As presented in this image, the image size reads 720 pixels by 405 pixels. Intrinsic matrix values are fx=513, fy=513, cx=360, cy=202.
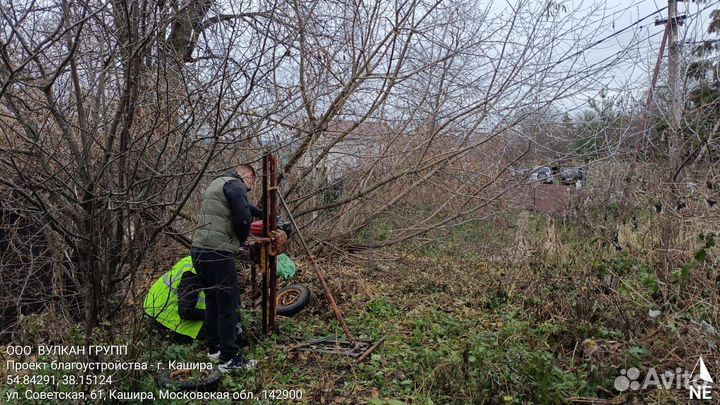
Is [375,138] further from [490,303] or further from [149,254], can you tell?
[149,254]

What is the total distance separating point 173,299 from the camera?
4.13 meters

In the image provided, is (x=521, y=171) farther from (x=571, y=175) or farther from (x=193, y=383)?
(x=193, y=383)

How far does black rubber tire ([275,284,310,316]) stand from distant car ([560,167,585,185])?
369 centimetres

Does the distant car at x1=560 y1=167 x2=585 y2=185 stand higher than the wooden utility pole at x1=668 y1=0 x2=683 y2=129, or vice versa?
the wooden utility pole at x1=668 y1=0 x2=683 y2=129

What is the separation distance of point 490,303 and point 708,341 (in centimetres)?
267

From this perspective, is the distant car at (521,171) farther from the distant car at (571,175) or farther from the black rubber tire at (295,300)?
the black rubber tire at (295,300)

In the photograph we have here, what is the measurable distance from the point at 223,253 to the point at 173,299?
1.80 feet

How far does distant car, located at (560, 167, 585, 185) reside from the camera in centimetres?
670

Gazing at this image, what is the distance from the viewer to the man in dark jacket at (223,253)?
13.4 ft

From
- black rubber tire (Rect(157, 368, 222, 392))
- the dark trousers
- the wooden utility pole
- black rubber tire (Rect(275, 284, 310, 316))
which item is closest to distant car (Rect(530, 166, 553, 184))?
the wooden utility pole

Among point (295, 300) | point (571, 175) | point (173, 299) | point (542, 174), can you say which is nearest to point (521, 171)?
point (542, 174)

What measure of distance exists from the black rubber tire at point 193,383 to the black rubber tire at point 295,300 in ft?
5.28

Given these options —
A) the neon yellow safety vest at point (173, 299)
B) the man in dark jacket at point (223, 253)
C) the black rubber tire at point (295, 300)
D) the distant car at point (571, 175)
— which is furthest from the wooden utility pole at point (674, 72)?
the neon yellow safety vest at point (173, 299)

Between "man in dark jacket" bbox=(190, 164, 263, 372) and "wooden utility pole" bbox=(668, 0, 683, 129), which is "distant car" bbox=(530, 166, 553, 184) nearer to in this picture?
"wooden utility pole" bbox=(668, 0, 683, 129)
